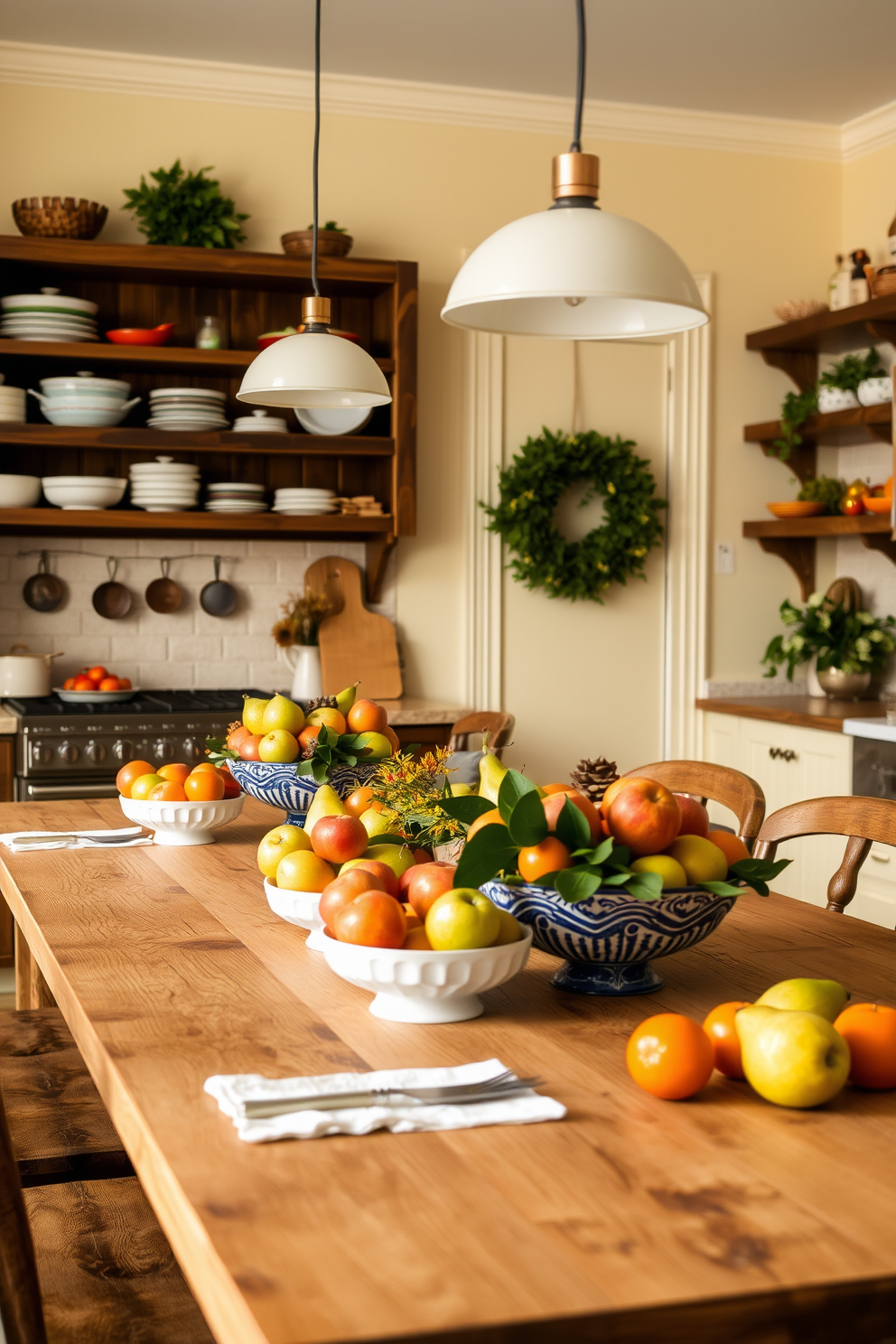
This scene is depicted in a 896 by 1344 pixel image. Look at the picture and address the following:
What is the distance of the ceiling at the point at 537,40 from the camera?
149 inches

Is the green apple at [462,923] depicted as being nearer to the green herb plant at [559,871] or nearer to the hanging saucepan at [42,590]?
the green herb plant at [559,871]

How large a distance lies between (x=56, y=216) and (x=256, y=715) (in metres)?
2.35

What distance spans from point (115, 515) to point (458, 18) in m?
1.77

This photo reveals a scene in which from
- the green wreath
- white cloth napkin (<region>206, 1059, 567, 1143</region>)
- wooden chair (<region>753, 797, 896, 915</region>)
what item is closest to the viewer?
white cloth napkin (<region>206, 1059, 567, 1143</region>)

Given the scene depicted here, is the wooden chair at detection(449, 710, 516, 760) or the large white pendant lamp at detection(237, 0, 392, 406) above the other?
the large white pendant lamp at detection(237, 0, 392, 406)

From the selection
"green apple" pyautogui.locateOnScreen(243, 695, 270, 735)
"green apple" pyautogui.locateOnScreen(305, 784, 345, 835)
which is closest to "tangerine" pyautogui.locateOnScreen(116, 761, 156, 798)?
"green apple" pyautogui.locateOnScreen(243, 695, 270, 735)

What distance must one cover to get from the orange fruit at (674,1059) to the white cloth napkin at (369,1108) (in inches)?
3.3

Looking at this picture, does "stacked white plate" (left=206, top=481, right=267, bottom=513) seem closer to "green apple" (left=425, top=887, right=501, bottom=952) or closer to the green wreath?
the green wreath

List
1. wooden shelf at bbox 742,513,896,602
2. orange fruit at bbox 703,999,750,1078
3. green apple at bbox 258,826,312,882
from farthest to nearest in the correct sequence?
wooden shelf at bbox 742,513,896,602 → green apple at bbox 258,826,312,882 → orange fruit at bbox 703,999,750,1078

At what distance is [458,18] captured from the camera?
387cm

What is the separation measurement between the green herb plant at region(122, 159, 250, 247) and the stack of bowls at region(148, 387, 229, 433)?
448mm

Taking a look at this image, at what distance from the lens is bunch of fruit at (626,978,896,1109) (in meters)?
1.07

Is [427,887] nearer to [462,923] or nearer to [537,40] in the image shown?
[462,923]

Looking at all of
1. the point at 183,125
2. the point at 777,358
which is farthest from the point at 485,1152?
the point at 777,358
